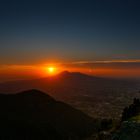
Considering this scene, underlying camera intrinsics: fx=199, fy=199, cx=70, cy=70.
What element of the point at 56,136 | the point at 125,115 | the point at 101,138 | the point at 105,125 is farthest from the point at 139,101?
the point at 56,136

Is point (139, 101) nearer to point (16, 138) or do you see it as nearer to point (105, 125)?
point (105, 125)

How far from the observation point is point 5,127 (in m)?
180

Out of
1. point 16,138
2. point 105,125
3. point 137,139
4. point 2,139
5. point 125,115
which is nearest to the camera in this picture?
point 137,139

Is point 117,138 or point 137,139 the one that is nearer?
point 137,139

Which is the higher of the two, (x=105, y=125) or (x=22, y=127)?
(x=105, y=125)

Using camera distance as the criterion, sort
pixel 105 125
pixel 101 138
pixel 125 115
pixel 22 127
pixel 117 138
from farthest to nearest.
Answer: pixel 22 127 < pixel 105 125 < pixel 125 115 < pixel 101 138 < pixel 117 138

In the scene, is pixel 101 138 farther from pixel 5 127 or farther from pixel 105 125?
pixel 5 127

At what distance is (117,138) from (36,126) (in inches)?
6358

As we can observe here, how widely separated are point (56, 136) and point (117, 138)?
483ft

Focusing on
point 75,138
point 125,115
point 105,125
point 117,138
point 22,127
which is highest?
point 117,138

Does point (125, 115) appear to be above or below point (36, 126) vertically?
above

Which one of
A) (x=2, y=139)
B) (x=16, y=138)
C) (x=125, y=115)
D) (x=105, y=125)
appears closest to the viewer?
(x=125, y=115)

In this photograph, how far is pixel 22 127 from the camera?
611 feet

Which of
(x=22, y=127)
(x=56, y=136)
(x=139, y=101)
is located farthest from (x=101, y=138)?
(x=22, y=127)
